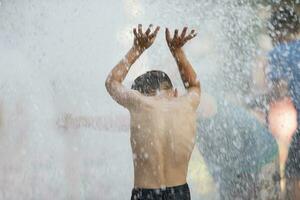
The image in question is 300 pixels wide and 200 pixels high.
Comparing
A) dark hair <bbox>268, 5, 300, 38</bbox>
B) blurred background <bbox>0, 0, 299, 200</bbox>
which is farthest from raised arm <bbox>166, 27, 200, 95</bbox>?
dark hair <bbox>268, 5, 300, 38</bbox>

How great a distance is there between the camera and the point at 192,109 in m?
3.49

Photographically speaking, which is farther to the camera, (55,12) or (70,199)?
(55,12)

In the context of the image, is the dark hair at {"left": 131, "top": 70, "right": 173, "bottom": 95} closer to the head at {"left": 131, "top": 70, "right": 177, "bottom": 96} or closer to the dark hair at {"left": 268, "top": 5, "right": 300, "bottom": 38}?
the head at {"left": 131, "top": 70, "right": 177, "bottom": 96}

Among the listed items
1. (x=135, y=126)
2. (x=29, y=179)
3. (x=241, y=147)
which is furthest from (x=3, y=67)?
(x=135, y=126)

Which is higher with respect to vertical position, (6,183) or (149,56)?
(149,56)

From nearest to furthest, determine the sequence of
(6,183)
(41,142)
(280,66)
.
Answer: (6,183) → (41,142) → (280,66)

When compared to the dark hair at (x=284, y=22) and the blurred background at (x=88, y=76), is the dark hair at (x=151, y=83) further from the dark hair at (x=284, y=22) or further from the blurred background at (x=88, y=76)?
the dark hair at (x=284, y=22)

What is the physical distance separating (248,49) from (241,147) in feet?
3.69

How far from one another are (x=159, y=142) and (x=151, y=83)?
330mm

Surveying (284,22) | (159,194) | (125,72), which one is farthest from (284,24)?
(159,194)

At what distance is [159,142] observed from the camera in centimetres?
337

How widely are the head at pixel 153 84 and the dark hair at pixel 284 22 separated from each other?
3.03m

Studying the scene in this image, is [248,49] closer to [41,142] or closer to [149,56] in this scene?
[149,56]

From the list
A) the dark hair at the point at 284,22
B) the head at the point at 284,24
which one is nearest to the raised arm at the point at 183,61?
the head at the point at 284,24
